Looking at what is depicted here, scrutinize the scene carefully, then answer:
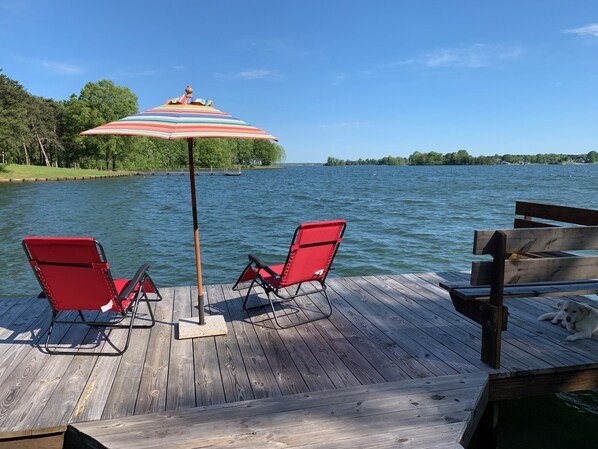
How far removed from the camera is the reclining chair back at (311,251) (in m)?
3.96

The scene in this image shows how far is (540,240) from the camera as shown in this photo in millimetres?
3146

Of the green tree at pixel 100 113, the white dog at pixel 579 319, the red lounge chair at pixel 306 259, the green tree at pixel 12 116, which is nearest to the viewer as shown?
the white dog at pixel 579 319

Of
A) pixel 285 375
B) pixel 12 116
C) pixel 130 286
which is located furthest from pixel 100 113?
pixel 285 375

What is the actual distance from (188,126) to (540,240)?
9.05 ft

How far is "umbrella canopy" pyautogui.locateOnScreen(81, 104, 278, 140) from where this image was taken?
3207 mm

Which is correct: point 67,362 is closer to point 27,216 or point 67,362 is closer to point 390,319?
point 390,319

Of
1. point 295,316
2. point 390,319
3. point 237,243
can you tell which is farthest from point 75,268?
point 237,243

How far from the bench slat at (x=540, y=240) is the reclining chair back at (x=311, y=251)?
1.36 metres

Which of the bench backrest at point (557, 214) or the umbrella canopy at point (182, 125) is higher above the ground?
the umbrella canopy at point (182, 125)

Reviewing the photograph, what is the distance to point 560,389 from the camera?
3.26 m

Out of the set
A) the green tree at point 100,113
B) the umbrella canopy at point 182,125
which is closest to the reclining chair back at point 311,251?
the umbrella canopy at point 182,125

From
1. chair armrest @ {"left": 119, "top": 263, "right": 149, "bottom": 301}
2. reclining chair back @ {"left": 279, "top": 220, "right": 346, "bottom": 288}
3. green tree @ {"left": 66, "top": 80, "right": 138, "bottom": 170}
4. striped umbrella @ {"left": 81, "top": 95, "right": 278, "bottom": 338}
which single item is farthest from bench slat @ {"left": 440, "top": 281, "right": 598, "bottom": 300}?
green tree @ {"left": 66, "top": 80, "right": 138, "bottom": 170}

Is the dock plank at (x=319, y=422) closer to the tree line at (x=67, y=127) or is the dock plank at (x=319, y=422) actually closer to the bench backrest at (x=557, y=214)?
the bench backrest at (x=557, y=214)

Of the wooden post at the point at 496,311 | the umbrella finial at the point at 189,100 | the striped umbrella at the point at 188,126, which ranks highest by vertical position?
the umbrella finial at the point at 189,100
